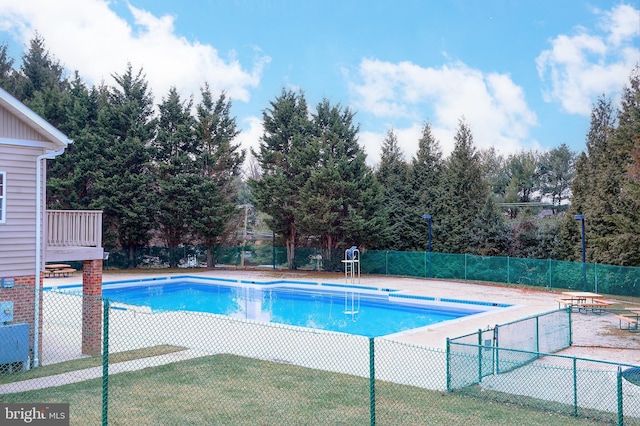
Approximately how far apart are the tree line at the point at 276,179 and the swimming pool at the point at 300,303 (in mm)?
5158

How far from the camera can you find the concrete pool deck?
47.3ft

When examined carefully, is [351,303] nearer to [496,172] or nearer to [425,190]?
[425,190]

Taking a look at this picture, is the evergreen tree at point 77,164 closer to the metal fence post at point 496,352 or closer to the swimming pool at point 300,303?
the swimming pool at point 300,303

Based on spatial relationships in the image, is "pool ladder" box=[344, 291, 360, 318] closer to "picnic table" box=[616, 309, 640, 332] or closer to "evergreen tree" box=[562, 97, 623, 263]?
"picnic table" box=[616, 309, 640, 332]

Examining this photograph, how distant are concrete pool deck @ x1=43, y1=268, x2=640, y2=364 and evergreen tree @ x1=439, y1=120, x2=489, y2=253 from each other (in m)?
4.04

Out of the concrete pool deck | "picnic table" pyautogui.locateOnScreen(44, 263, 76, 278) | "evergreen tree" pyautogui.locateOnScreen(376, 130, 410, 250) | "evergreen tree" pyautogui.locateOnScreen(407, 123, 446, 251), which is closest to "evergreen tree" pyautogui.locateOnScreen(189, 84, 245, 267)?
the concrete pool deck

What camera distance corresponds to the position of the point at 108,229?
3384cm

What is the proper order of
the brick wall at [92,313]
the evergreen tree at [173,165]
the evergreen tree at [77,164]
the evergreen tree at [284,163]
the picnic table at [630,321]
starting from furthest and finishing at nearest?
the evergreen tree at [173,165]
the evergreen tree at [284,163]
the evergreen tree at [77,164]
the picnic table at [630,321]
the brick wall at [92,313]

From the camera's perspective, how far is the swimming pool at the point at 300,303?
21281 millimetres

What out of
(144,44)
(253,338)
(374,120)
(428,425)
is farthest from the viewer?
(374,120)

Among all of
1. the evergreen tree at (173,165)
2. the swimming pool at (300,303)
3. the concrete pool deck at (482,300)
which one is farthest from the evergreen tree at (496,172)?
the swimming pool at (300,303)

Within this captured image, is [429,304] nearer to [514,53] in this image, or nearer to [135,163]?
[135,163]

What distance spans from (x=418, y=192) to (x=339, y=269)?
21.7ft

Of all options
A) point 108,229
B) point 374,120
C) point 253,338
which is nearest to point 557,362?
point 253,338
